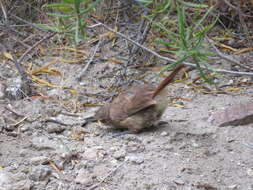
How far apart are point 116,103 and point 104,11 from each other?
1752mm

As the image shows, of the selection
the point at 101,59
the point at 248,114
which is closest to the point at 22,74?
the point at 101,59

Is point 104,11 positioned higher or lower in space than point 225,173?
higher

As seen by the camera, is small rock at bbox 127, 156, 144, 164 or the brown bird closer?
small rock at bbox 127, 156, 144, 164

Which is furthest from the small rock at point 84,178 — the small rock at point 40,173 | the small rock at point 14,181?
the small rock at point 14,181

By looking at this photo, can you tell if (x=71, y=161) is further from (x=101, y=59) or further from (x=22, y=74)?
(x=101, y=59)

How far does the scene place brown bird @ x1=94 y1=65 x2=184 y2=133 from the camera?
3.58 meters

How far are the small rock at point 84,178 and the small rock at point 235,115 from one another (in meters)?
1.24

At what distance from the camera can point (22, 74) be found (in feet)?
14.6

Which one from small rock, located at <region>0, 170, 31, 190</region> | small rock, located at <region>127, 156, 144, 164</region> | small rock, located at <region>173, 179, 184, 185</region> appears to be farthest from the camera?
small rock, located at <region>127, 156, 144, 164</region>

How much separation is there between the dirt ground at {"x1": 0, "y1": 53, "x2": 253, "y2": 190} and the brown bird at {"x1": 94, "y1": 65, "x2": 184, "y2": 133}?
0.10 meters

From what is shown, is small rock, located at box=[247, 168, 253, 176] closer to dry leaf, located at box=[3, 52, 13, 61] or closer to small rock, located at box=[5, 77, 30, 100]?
small rock, located at box=[5, 77, 30, 100]

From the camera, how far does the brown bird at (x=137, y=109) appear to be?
11.8 ft

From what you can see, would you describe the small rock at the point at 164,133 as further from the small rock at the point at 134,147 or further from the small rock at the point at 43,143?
the small rock at the point at 43,143

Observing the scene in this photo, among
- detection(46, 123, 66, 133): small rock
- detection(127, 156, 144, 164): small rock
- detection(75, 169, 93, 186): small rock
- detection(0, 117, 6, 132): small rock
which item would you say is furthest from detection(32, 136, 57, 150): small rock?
detection(127, 156, 144, 164): small rock
